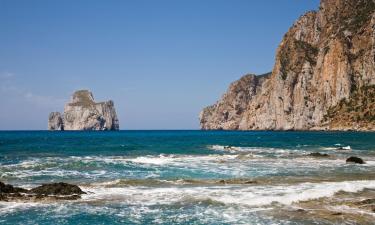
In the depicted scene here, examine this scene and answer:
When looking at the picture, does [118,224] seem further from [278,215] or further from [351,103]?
[351,103]

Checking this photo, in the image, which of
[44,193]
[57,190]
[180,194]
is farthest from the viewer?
[180,194]

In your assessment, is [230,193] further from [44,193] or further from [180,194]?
[44,193]

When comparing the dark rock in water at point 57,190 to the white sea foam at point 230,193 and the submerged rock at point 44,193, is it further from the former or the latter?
the white sea foam at point 230,193

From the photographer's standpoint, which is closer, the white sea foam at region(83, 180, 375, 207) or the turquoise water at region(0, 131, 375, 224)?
the turquoise water at region(0, 131, 375, 224)

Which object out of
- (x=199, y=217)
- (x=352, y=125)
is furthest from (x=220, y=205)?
(x=352, y=125)

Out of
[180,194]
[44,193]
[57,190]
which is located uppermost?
[57,190]

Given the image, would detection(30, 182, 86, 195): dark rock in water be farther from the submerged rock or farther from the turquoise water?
the turquoise water

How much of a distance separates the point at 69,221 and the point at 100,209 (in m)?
2.35

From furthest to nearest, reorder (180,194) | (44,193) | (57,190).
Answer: (180,194), (57,190), (44,193)

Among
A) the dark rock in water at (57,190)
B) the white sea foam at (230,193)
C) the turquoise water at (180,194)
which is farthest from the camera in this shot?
the dark rock in water at (57,190)

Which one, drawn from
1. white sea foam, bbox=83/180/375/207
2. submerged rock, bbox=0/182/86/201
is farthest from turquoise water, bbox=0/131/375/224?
submerged rock, bbox=0/182/86/201

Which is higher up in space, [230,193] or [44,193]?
[44,193]

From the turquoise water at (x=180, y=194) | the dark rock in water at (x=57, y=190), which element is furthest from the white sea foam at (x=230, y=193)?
the dark rock in water at (x=57, y=190)

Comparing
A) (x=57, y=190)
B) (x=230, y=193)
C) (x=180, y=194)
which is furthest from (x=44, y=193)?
(x=230, y=193)
